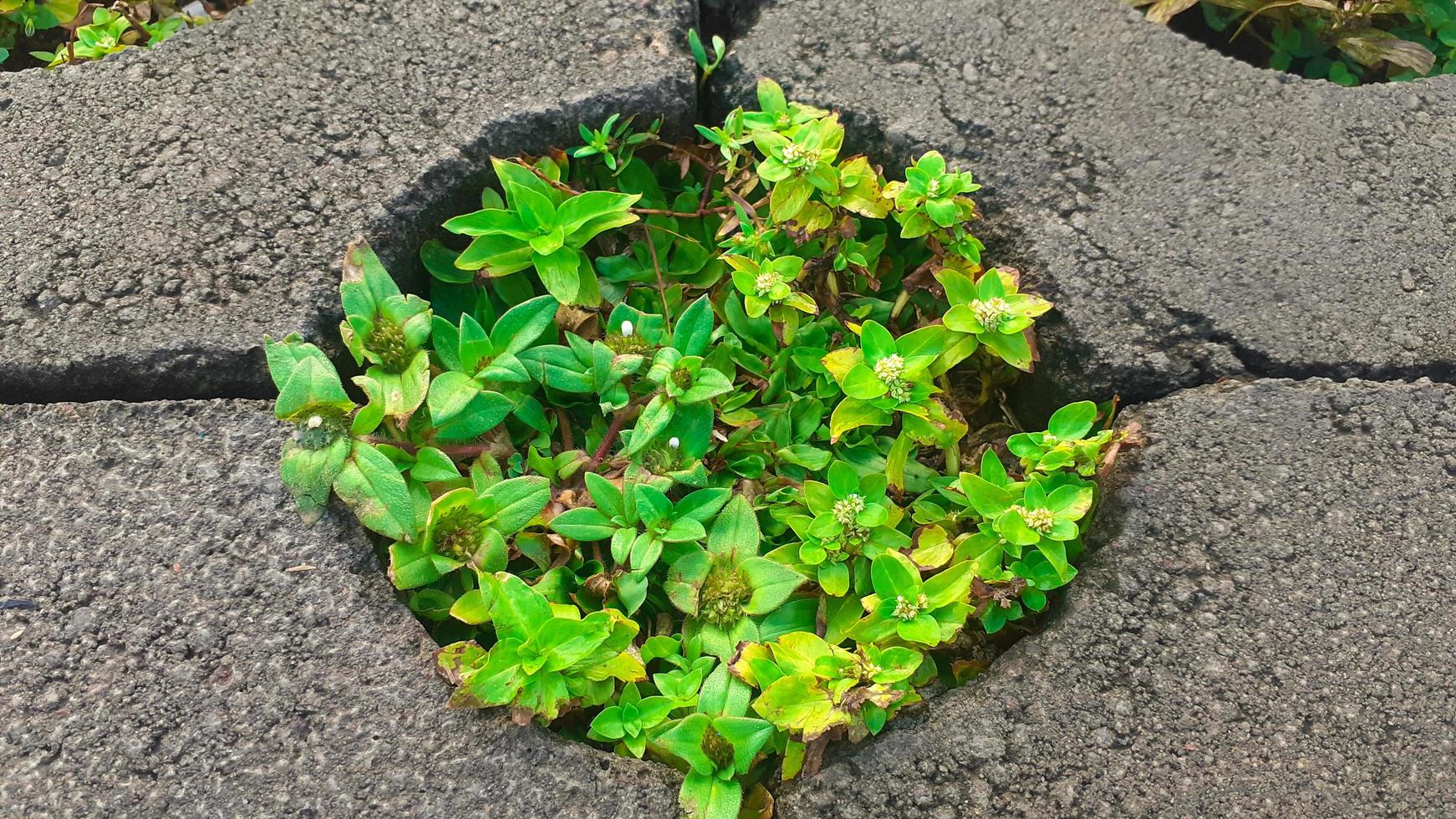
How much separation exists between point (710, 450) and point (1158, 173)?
0.97 metres

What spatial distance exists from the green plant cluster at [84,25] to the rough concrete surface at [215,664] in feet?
3.21

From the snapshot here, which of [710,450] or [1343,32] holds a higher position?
[1343,32]

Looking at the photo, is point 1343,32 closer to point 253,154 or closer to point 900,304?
point 900,304

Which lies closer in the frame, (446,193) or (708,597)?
(708,597)

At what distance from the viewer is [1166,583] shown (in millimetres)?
1477

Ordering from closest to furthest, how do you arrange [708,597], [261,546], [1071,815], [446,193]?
1. [1071,815]
2. [261,546]
3. [708,597]
4. [446,193]

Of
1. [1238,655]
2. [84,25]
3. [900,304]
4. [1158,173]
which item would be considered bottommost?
[1238,655]

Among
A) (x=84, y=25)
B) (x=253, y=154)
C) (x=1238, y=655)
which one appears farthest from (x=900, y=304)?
(x=84, y=25)

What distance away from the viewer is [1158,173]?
5.73ft

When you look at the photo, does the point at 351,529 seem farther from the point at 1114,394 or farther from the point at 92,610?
the point at 1114,394

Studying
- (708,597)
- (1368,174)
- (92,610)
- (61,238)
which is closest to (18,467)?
(92,610)

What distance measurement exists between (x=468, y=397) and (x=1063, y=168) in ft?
3.79

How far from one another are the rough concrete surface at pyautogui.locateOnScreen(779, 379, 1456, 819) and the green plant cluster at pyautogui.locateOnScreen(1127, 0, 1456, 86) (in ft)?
3.36

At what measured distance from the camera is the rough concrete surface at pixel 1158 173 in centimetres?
164
